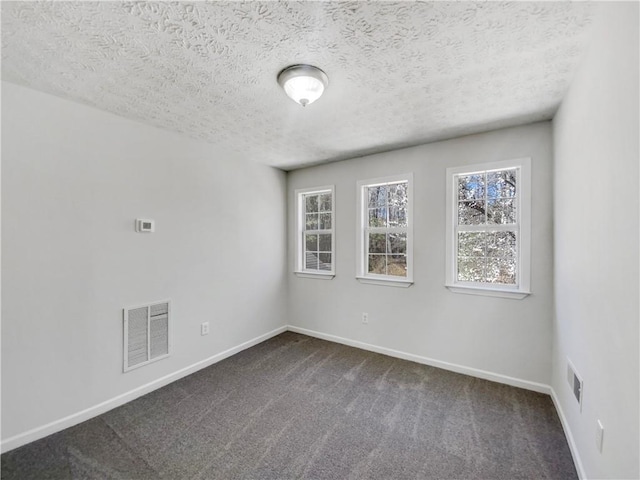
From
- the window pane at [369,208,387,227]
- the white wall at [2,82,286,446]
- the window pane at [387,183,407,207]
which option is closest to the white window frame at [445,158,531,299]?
the window pane at [387,183,407,207]

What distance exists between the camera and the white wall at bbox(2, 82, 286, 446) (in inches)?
74.1

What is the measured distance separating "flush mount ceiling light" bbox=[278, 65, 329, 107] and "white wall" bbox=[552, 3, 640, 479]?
54.4 inches

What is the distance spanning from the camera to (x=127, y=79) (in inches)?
73.1

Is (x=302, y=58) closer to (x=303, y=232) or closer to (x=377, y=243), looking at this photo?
(x=377, y=243)

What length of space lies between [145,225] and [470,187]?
129 inches

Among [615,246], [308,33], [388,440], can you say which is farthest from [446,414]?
[308,33]

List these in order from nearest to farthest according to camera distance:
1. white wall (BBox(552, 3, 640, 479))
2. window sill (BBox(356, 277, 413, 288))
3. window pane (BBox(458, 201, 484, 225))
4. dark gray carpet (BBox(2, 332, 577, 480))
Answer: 1. white wall (BBox(552, 3, 640, 479))
2. dark gray carpet (BBox(2, 332, 577, 480))
3. window pane (BBox(458, 201, 484, 225))
4. window sill (BBox(356, 277, 413, 288))

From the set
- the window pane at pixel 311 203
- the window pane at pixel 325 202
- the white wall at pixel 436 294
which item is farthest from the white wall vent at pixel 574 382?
the window pane at pixel 311 203

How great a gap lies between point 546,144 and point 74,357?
14.3 ft

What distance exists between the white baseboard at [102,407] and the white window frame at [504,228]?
278 centimetres

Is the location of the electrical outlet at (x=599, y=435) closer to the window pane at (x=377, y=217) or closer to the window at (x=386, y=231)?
the window at (x=386, y=231)

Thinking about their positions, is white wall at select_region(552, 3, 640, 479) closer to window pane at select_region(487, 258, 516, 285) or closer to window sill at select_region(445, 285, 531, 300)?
window sill at select_region(445, 285, 531, 300)

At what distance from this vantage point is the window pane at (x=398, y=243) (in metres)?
3.32

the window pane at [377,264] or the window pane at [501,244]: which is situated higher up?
the window pane at [501,244]
